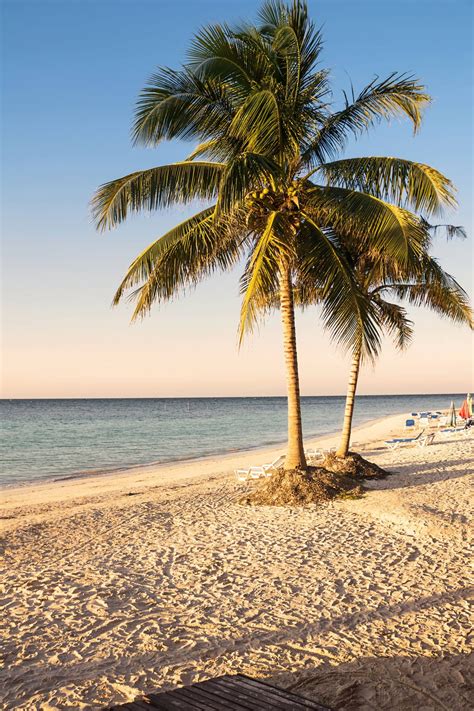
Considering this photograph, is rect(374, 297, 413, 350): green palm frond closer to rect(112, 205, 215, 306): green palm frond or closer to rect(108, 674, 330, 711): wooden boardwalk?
rect(112, 205, 215, 306): green palm frond

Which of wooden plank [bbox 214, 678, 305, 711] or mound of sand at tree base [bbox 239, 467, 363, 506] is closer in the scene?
wooden plank [bbox 214, 678, 305, 711]

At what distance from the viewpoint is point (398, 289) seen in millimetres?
14672

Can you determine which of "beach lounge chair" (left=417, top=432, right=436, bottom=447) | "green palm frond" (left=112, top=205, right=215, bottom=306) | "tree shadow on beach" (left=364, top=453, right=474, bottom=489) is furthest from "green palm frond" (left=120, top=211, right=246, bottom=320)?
"beach lounge chair" (left=417, top=432, right=436, bottom=447)

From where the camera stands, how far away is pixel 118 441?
3506cm

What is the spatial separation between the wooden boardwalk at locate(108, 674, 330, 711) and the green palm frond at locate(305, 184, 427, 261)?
7.72m

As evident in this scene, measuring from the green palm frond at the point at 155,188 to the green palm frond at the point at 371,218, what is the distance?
1.89m

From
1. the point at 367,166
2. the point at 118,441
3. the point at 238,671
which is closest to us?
the point at 238,671

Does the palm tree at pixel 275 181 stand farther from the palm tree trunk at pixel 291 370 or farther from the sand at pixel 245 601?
the sand at pixel 245 601

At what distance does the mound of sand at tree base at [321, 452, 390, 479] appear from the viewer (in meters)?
13.2

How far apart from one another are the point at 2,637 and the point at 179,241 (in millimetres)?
7247

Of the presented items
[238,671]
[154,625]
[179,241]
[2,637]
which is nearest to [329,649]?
[238,671]

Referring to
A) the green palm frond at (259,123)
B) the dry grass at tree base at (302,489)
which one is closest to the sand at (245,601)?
the dry grass at tree base at (302,489)

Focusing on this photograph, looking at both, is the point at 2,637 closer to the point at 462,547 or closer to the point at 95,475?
the point at 462,547

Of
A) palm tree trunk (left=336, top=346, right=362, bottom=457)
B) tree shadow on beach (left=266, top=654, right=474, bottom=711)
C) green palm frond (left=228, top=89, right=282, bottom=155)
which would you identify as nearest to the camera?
tree shadow on beach (left=266, top=654, right=474, bottom=711)
